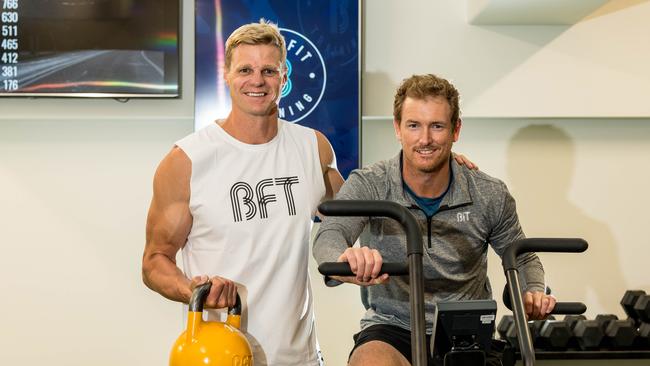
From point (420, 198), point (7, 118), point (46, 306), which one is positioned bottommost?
point (46, 306)

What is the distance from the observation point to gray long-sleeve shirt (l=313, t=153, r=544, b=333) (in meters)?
2.35

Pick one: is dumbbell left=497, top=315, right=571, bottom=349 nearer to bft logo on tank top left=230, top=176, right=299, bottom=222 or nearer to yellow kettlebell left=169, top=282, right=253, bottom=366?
bft logo on tank top left=230, top=176, right=299, bottom=222

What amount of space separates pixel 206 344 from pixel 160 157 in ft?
7.08

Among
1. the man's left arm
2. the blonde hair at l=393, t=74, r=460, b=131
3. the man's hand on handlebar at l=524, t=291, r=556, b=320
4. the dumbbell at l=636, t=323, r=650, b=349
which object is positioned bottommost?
the dumbbell at l=636, t=323, r=650, b=349

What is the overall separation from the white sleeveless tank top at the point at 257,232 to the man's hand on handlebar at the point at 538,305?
715 millimetres

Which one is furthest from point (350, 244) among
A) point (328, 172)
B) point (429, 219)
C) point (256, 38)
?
point (256, 38)

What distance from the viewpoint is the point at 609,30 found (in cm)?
409

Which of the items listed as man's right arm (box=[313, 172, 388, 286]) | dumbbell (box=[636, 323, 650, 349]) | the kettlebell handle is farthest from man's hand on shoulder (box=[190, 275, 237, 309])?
dumbbell (box=[636, 323, 650, 349])

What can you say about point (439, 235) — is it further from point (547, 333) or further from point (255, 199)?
point (547, 333)

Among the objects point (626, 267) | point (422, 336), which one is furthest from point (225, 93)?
point (422, 336)

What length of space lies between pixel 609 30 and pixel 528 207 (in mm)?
914

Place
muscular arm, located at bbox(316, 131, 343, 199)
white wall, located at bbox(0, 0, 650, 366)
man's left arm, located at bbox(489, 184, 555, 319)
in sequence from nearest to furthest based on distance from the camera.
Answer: man's left arm, located at bbox(489, 184, 555, 319) → muscular arm, located at bbox(316, 131, 343, 199) → white wall, located at bbox(0, 0, 650, 366)

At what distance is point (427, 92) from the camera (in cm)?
238

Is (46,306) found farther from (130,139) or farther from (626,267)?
(626,267)
